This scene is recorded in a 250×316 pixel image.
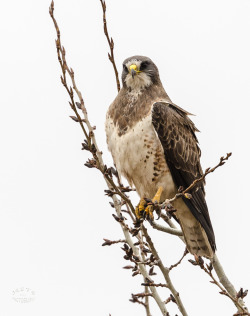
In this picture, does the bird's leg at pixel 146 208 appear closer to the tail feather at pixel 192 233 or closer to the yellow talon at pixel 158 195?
the yellow talon at pixel 158 195

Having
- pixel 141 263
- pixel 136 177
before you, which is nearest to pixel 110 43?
pixel 136 177

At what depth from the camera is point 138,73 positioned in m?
5.99

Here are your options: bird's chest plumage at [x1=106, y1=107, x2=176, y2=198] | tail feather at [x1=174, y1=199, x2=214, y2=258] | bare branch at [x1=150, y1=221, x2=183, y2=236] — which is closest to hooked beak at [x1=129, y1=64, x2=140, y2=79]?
bird's chest plumage at [x1=106, y1=107, x2=176, y2=198]

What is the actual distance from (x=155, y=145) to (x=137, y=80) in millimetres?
898

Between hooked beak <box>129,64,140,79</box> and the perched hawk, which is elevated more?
hooked beak <box>129,64,140,79</box>

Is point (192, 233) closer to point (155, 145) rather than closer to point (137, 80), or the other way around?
point (155, 145)

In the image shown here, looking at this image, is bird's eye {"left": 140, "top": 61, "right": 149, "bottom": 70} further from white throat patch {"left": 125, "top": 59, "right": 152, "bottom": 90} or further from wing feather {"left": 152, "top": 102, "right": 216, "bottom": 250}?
wing feather {"left": 152, "top": 102, "right": 216, "bottom": 250}

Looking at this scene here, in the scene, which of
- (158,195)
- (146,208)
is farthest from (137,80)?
(146,208)

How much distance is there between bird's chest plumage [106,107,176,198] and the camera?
5.41 metres

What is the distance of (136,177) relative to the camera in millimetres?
5621

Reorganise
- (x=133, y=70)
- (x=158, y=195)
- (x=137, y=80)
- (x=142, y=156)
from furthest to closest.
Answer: (x=137, y=80)
(x=133, y=70)
(x=158, y=195)
(x=142, y=156)

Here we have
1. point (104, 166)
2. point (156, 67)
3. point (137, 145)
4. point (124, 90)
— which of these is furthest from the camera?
point (156, 67)

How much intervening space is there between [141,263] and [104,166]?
106 centimetres

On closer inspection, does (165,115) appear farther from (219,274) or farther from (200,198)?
(219,274)
